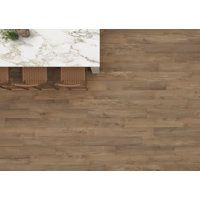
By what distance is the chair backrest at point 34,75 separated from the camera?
627 cm

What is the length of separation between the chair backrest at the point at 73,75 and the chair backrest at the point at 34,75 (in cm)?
30

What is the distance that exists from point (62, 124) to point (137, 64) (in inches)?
61.2

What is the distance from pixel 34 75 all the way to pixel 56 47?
727mm

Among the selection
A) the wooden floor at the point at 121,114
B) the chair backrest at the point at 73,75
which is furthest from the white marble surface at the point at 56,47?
the wooden floor at the point at 121,114

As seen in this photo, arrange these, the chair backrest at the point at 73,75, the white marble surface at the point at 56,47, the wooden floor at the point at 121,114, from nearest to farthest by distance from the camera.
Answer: the white marble surface at the point at 56,47 → the chair backrest at the point at 73,75 → the wooden floor at the point at 121,114

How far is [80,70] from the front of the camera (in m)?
6.24

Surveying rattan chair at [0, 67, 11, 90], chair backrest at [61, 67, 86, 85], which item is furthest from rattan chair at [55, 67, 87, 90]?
rattan chair at [0, 67, 11, 90]

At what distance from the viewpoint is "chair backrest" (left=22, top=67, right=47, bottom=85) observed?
6.27m

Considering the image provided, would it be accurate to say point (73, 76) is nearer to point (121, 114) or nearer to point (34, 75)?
point (34, 75)

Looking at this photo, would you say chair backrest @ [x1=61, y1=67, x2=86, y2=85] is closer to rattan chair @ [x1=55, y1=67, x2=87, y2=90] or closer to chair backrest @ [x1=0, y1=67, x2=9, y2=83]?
rattan chair @ [x1=55, y1=67, x2=87, y2=90]

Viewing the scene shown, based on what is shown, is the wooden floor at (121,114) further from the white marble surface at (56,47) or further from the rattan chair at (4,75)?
the white marble surface at (56,47)

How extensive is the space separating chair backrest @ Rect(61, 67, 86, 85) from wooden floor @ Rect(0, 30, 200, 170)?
28cm
